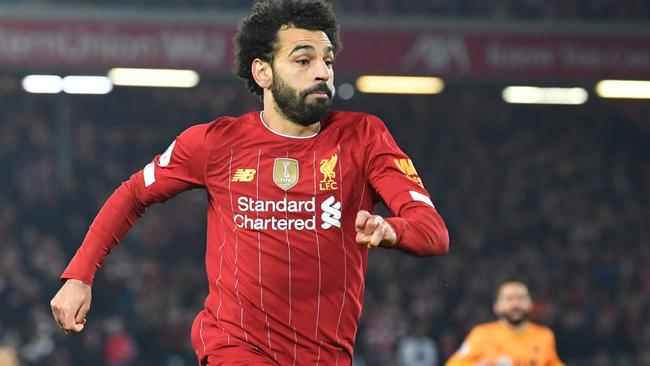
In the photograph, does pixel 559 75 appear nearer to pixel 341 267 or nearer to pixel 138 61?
pixel 138 61

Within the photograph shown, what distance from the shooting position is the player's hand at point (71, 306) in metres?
4.17

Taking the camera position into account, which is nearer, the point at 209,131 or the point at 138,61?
the point at 209,131

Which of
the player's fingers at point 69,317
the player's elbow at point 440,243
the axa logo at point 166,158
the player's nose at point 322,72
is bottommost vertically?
the player's fingers at point 69,317

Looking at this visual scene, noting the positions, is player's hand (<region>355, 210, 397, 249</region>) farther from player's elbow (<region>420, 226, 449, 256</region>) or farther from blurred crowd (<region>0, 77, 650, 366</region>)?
blurred crowd (<region>0, 77, 650, 366</region>)

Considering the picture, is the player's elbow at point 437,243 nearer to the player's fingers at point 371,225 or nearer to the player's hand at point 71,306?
the player's fingers at point 371,225

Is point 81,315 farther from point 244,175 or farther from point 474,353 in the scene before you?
point 474,353

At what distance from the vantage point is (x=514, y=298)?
9836mm

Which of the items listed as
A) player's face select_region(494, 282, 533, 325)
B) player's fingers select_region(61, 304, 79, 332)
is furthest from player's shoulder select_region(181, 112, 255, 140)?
player's face select_region(494, 282, 533, 325)

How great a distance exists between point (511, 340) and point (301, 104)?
585 centimetres

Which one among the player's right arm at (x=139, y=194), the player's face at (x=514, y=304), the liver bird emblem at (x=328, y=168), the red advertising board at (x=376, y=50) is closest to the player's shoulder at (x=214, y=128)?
the player's right arm at (x=139, y=194)

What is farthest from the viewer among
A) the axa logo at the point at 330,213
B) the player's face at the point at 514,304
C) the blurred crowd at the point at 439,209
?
the blurred crowd at the point at 439,209

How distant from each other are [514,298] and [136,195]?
5815 millimetres

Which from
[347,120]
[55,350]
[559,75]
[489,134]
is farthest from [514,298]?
[489,134]

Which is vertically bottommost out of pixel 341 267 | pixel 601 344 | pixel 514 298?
pixel 601 344
